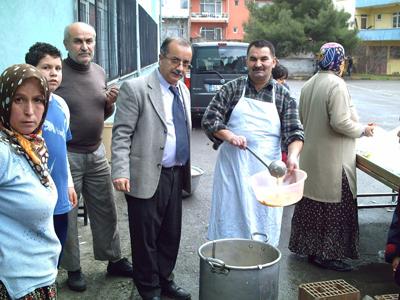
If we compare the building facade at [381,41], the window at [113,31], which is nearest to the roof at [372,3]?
the building facade at [381,41]

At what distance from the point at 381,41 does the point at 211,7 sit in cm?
2006

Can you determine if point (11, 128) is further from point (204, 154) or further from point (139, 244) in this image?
point (204, 154)

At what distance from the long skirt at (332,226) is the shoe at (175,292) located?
4.20ft

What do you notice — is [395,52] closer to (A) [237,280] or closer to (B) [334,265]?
(B) [334,265]

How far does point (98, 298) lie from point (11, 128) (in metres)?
1.93

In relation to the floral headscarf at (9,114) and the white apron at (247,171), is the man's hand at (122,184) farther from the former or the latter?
the floral headscarf at (9,114)

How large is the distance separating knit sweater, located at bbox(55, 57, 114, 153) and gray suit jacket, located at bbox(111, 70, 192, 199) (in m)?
0.41

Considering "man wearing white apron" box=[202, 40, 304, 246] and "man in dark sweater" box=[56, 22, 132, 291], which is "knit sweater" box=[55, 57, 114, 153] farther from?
"man wearing white apron" box=[202, 40, 304, 246]

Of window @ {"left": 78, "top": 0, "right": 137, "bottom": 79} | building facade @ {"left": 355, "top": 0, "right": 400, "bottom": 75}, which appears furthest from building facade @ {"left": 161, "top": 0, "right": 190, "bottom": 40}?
window @ {"left": 78, "top": 0, "right": 137, "bottom": 79}

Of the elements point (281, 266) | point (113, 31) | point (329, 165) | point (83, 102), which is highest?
point (113, 31)

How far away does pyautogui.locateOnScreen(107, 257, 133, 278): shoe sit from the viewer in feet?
12.9

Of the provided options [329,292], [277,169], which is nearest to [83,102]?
[277,169]

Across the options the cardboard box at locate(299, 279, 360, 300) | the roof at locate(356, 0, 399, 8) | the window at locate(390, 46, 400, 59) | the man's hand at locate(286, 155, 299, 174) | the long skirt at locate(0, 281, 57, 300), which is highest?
the roof at locate(356, 0, 399, 8)

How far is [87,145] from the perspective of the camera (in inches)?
142
